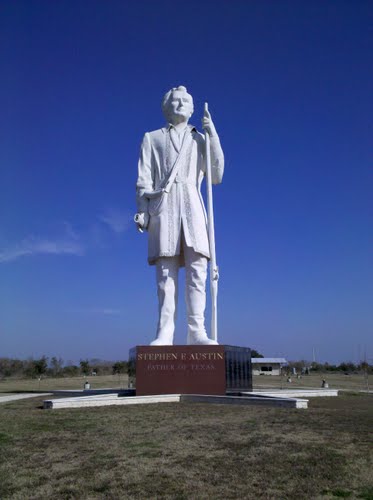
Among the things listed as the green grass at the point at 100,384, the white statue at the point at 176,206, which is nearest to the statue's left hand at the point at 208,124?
the white statue at the point at 176,206

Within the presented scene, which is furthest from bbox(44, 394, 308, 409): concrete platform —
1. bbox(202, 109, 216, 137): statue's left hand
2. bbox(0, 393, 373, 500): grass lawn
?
bbox(202, 109, 216, 137): statue's left hand

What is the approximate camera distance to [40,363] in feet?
103

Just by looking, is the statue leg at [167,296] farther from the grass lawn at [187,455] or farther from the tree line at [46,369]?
the tree line at [46,369]

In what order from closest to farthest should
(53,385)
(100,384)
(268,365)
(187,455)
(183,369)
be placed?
(187,455) < (183,369) < (53,385) < (100,384) < (268,365)

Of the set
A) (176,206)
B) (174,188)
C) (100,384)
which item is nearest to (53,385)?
(100,384)

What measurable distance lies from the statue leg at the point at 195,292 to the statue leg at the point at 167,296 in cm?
28

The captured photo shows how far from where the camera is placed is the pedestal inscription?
33.1 ft

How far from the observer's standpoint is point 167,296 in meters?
11.0

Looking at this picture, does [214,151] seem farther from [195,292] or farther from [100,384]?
[100,384]

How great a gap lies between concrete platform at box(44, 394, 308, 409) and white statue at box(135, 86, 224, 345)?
131 centimetres

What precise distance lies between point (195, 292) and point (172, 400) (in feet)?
7.79

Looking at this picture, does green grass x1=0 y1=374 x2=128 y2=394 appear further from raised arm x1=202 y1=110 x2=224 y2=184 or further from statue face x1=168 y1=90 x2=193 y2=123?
statue face x1=168 y1=90 x2=193 y2=123

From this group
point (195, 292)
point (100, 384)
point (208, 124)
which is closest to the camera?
point (195, 292)

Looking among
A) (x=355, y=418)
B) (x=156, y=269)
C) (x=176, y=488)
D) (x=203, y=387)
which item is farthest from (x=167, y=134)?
(x=176, y=488)
